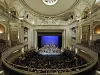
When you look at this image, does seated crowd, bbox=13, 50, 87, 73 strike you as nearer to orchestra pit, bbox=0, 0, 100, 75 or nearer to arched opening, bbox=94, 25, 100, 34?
orchestra pit, bbox=0, 0, 100, 75

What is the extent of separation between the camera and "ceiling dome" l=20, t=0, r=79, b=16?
17078 mm

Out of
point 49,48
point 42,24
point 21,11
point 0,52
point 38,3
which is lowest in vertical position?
point 49,48

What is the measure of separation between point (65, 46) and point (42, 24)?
6745 mm

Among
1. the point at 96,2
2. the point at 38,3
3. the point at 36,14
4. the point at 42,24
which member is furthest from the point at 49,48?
the point at 96,2

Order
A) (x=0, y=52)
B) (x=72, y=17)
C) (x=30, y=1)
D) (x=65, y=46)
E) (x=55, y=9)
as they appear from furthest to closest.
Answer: (x=65, y=46) < (x=72, y=17) < (x=55, y=9) < (x=30, y=1) < (x=0, y=52)

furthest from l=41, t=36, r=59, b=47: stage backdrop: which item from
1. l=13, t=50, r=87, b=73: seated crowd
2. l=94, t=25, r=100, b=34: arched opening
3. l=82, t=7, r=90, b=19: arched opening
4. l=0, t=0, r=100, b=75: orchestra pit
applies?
l=13, t=50, r=87, b=73: seated crowd

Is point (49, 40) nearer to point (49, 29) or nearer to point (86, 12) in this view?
point (49, 29)

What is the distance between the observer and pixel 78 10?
17766mm

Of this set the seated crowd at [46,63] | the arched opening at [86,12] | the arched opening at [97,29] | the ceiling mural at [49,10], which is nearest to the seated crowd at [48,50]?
the ceiling mural at [49,10]

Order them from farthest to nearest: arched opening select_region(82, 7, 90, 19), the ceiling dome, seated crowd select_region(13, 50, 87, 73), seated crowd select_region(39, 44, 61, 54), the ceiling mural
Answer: seated crowd select_region(39, 44, 61, 54) < the ceiling dome < arched opening select_region(82, 7, 90, 19) < the ceiling mural < seated crowd select_region(13, 50, 87, 73)

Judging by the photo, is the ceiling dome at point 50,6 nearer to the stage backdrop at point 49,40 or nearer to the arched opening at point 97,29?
the arched opening at point 97,29

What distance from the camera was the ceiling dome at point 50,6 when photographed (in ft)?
56.0

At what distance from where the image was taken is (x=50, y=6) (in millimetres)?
18953

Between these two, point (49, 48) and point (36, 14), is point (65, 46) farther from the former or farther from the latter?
point (36, 14)
